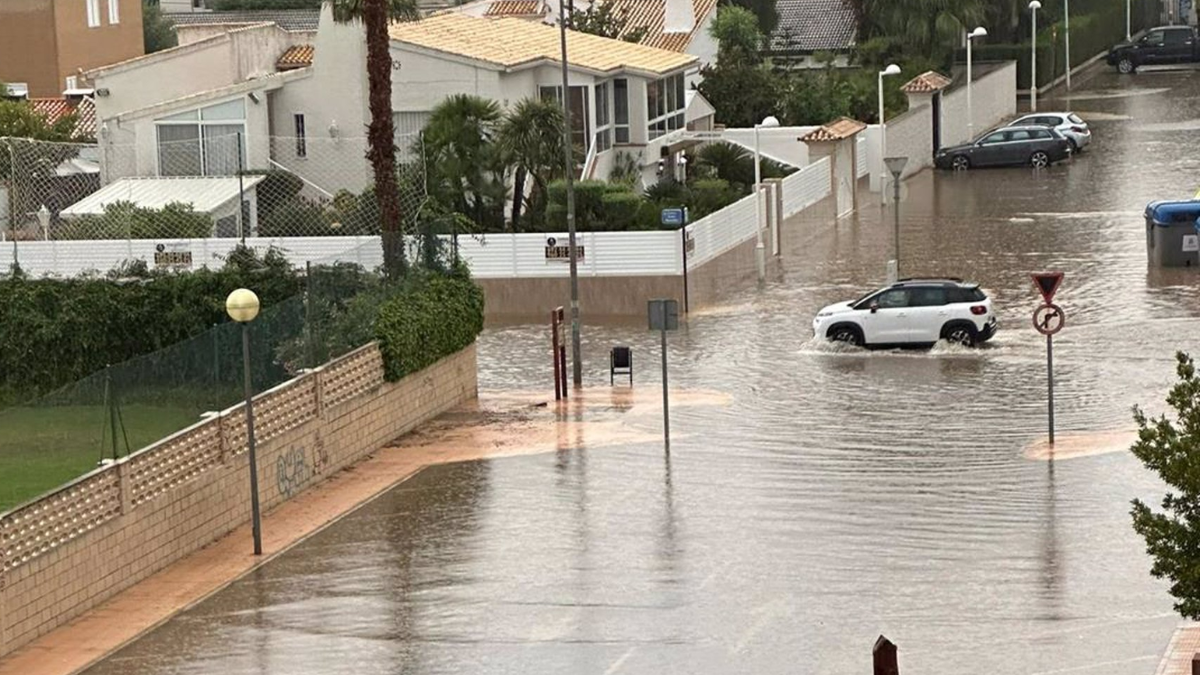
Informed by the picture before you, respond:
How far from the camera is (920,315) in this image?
132 ft

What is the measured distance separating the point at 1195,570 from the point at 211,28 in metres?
51.2

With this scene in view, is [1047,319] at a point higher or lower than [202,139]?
lower

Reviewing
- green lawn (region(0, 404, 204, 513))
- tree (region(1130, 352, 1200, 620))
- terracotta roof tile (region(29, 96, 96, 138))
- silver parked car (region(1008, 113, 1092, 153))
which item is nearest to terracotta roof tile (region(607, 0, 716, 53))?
silver parked car (region(1008, 113, 1092, 153))

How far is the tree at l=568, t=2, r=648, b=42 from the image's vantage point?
71.9 meters

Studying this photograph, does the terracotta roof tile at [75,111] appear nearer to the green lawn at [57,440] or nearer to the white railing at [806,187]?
the white railing at [806,187]

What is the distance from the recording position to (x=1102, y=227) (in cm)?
5341

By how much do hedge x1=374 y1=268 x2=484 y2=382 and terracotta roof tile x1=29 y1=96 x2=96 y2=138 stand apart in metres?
26.0

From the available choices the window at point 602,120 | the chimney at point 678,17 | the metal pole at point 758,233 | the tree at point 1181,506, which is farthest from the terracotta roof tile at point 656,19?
the tree at point 1181,506

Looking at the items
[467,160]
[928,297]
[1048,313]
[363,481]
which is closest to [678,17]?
[467,160]

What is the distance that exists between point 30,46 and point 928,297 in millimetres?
43992

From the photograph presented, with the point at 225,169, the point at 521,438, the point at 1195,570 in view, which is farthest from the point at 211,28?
the point at 1195,570

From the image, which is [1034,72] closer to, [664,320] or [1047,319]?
[664,320]

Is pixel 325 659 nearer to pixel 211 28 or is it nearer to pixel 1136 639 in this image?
pixel 1136 639

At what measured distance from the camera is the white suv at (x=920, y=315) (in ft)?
132
